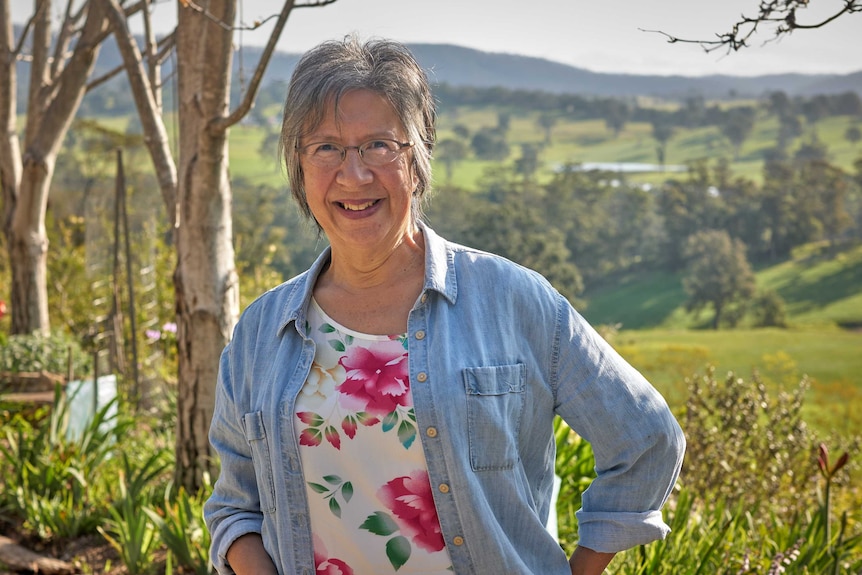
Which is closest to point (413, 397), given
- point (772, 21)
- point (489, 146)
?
point (772, 21)

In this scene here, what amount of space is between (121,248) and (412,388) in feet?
31.6

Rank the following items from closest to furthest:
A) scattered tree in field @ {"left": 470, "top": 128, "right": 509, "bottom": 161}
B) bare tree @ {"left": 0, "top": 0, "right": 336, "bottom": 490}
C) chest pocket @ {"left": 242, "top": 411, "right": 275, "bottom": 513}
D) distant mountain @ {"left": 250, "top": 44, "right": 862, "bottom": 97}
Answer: chest pocket @ {"left": 242, "top": 411, "right": 275, "bottom": 513}
bare tree @ {"left": 0, "top": 0, "right": 336, "bottom": 490}
distant mountain @ {"left": 250, "top": 44, "right": 862, "bottom": 97}
scattered tree in field @ {"left": 470, "top": 128, "right": 509, "bottom": 161}

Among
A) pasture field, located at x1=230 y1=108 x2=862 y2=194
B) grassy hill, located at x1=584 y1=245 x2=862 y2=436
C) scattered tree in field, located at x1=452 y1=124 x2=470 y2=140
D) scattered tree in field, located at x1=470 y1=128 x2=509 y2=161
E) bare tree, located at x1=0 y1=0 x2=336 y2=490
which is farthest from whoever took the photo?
scattered tree in field, located at x1=452 y1=124 x2=470 y2=140

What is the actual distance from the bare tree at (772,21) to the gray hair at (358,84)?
0.52 m

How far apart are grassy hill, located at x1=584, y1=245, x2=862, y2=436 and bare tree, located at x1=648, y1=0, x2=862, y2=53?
62.3ft

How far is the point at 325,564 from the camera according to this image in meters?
1.49

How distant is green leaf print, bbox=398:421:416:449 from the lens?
141cm

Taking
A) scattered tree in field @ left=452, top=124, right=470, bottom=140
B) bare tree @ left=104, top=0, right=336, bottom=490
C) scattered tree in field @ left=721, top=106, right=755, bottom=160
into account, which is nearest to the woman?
bare tree @ left=104, top=0, right=336, bottom=490

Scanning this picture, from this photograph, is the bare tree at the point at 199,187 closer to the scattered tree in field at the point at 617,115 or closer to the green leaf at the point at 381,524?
the green leaf at the point at 381,524

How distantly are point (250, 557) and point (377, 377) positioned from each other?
0.42 metres

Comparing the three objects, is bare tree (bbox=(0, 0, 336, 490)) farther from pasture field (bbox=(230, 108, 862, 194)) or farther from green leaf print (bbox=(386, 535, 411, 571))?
pasture field (bbox=(230, 108, 862, 194))

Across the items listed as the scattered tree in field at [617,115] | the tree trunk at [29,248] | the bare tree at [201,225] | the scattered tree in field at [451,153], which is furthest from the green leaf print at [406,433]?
the scattered tree in field at [617,115]

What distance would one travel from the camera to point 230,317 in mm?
3516

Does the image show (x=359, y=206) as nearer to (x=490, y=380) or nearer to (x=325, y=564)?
(x=490, y=380)
